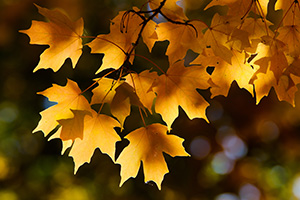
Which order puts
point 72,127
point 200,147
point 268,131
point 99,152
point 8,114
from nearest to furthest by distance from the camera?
point 72,127 < point 99,152 < point 8,114 < point 200,147 < point 268,131

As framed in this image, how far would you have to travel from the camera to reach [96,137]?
0.91 metres

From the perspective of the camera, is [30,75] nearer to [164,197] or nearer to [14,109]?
[14,109]

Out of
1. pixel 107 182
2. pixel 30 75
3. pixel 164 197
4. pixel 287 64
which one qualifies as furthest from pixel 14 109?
pixel 287 64

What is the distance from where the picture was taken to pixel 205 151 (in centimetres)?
387

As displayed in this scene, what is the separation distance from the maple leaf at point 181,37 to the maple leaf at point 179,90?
3 cm

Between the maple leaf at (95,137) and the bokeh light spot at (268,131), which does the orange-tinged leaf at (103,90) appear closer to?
the maple leaf at (95,137)

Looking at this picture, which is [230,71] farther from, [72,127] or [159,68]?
[72,127]

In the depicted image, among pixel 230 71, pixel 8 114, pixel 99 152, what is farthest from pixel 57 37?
pixel 8 114

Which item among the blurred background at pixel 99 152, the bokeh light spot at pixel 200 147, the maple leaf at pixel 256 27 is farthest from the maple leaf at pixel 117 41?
the bokeh light spot at pixel 200 147

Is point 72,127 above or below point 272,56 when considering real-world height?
below

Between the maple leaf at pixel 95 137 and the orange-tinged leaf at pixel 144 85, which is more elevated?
the orange-tinged leaf at pixel 144 85

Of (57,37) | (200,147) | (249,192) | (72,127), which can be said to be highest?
(57,37)

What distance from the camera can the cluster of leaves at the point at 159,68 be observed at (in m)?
0.85

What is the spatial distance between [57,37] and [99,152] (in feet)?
7.90
